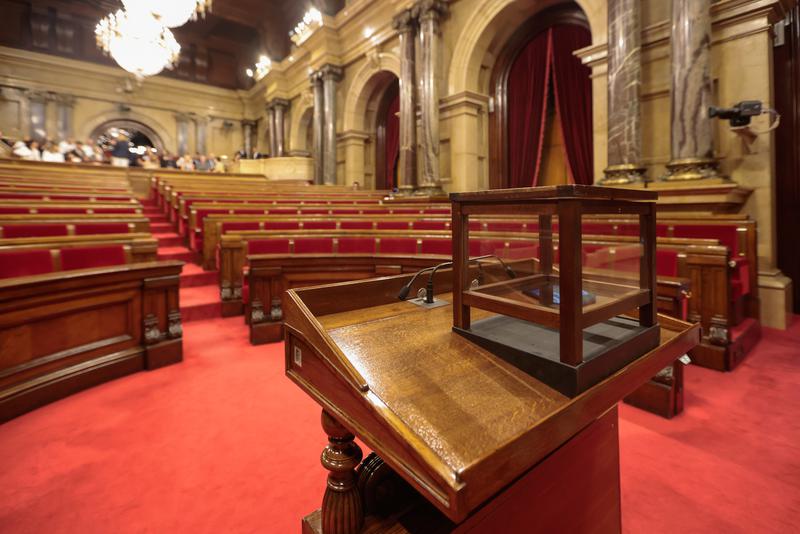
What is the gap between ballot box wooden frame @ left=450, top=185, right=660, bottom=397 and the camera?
0.47m

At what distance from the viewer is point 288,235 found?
2852 millimetres

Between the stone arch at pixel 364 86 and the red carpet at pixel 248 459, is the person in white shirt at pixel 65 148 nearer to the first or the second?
the stone arch at pixel 364 86

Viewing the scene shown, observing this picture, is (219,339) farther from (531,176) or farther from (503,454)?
(531,176)

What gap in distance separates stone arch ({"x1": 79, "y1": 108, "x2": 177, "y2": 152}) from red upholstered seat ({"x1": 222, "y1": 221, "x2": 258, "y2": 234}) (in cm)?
863

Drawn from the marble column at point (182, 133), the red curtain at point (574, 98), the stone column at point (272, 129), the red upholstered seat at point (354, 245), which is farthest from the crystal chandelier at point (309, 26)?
the red upholstered seat at point (354, 245)

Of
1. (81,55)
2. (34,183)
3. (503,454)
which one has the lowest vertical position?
(503,454)

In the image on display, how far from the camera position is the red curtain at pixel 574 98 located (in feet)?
14.4

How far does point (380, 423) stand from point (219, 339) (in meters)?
2.13

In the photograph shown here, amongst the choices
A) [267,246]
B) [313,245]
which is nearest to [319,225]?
[313,245]

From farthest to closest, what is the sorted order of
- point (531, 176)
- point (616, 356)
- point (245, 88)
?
point (245, 88) < point (531, 176) < point (616, 356)

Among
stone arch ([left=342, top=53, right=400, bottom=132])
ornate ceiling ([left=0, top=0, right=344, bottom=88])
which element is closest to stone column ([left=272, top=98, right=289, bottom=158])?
ornate ceiling ([left=0, top=0, right=344, bottom=88])

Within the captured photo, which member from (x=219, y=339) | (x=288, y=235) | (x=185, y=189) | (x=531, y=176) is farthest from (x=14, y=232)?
(x=531, y=176)

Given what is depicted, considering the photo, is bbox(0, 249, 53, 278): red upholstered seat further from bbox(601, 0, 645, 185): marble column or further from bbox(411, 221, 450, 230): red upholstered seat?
bbox(601, 0, 645, 185): marble column

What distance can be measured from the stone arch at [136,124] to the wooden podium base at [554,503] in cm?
1169
